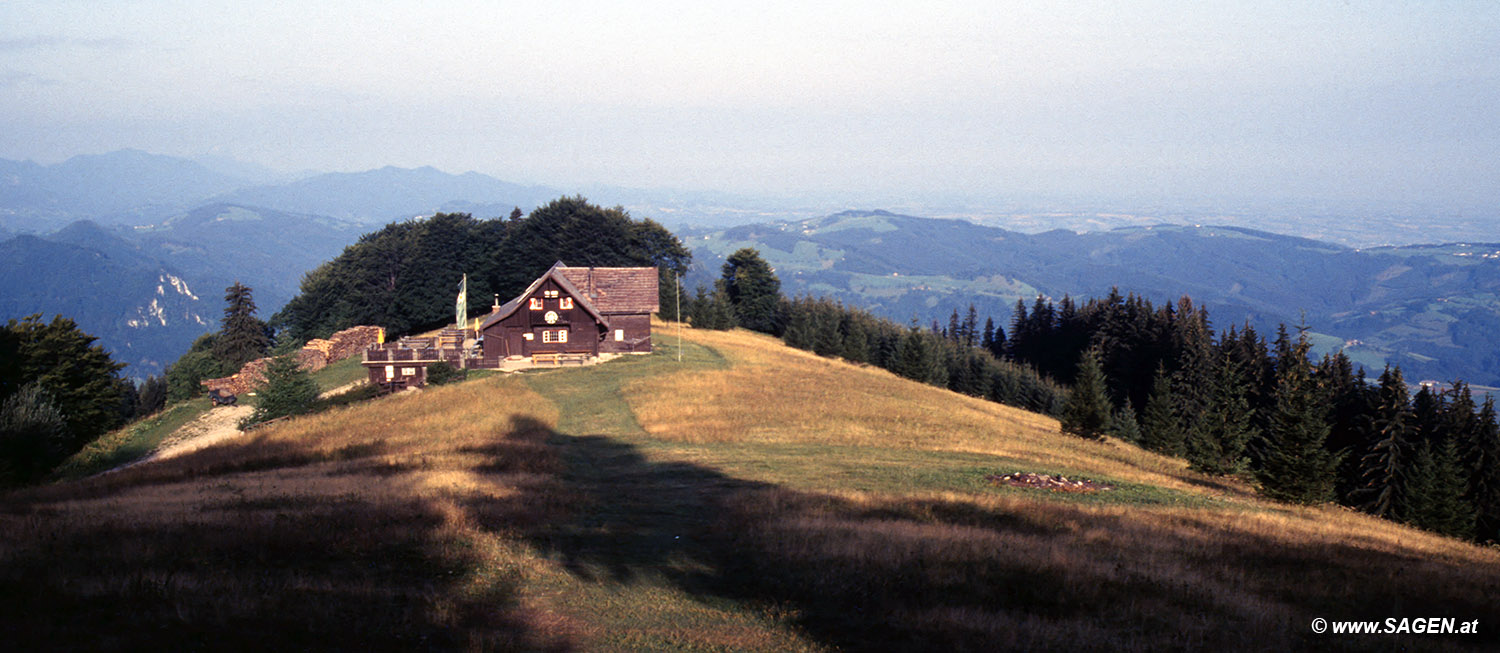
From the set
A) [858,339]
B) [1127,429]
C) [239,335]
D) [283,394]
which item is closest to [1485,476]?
[1127,429]

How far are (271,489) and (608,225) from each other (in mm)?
77024

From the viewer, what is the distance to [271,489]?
866 inches

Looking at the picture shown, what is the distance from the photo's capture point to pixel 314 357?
214 ft

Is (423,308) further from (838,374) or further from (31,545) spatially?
(31,545)

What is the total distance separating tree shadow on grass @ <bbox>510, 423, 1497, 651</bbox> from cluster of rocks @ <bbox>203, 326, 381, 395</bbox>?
133ft

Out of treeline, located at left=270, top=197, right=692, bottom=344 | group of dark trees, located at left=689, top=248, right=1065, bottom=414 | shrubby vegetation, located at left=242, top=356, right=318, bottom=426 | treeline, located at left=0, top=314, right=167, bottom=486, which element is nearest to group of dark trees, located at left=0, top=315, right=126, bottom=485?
treeline, located at left=0, top=314, right=167, bottom=486

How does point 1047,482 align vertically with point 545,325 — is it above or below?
below

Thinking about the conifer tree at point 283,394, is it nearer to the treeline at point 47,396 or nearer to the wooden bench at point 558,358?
the treeline at point 47,396

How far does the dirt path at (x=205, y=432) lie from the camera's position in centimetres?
4194

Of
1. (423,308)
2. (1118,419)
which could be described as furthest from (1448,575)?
(423,308)

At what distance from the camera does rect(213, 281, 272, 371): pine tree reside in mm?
81250

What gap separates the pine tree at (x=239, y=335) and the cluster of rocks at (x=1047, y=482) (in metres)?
76.5

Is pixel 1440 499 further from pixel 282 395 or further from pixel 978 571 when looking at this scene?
pixel 282 395

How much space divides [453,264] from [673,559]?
89.4 metres
